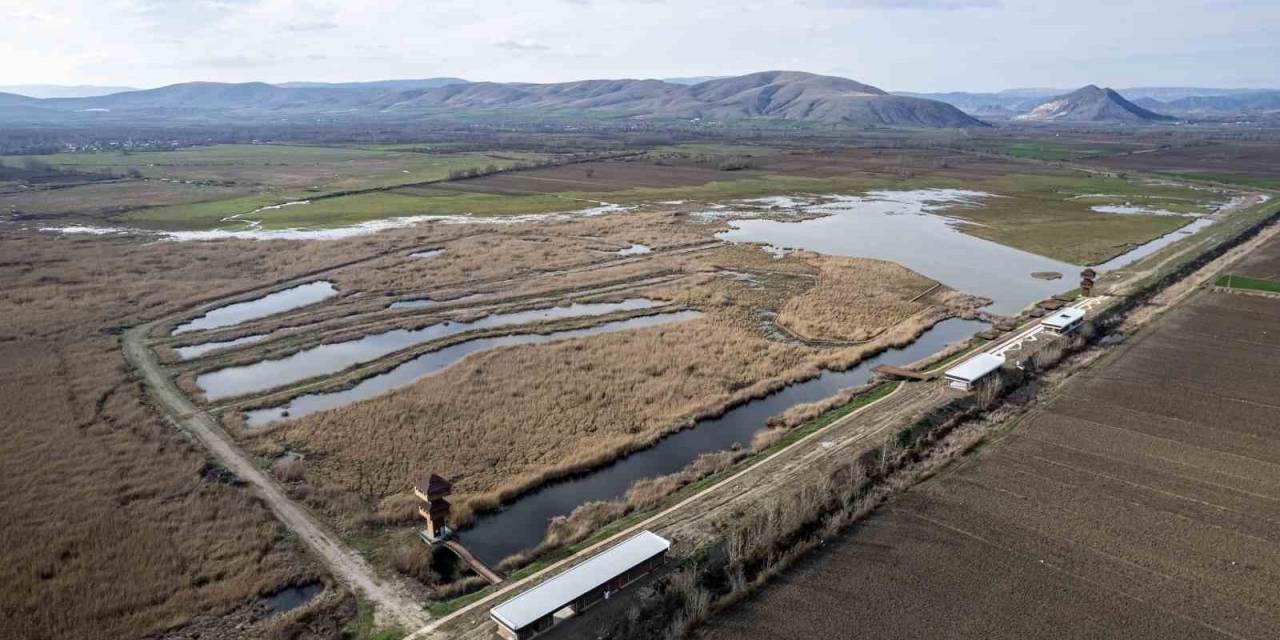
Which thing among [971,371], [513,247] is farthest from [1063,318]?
[513,247]

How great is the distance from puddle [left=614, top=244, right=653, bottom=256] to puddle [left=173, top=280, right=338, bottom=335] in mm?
23204

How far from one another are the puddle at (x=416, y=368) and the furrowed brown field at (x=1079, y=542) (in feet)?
67.8

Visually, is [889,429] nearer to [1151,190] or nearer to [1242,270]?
[1242,270]

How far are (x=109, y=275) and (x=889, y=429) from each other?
53044 millimetres

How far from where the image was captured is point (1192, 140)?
194375mm

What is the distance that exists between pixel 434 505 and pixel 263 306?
32.0 metres

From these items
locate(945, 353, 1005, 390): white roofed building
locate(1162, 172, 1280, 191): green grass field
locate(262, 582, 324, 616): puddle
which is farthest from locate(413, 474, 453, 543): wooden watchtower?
locate(1162, 172, 1280, 191): green grass field

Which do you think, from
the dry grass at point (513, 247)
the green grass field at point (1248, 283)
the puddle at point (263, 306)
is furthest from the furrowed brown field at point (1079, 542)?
the puddle at point (263, 306)

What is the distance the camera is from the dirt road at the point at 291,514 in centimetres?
1722

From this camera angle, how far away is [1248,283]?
1855 inches

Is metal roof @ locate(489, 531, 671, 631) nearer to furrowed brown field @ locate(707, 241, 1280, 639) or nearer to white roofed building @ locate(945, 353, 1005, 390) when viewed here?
furrowed brown field @ locate(707, 241, 1280, 639)

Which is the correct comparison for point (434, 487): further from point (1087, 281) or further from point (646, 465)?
point (1087, 281)

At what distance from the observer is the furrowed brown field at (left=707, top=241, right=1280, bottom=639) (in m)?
16.5

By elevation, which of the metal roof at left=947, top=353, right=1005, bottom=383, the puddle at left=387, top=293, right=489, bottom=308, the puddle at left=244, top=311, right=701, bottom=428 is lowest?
the puddle at left=244, top=311, right=701, bottom=428
